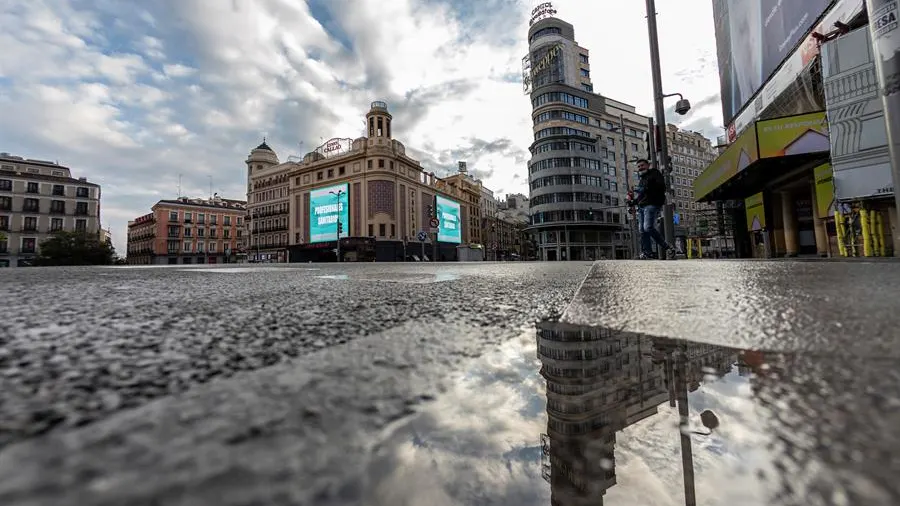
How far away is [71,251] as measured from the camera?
111ft

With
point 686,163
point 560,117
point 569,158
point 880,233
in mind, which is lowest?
point 880,233

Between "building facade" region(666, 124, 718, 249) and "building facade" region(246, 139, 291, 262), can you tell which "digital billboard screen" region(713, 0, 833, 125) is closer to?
"building facade" region(246, 139, 291, 262)

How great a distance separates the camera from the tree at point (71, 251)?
1298 inches

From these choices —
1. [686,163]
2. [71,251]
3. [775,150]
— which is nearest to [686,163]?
[686,163]

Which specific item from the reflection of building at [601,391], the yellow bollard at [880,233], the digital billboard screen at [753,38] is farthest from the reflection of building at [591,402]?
the digital billboard screen at [753,38]

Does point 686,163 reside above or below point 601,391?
above

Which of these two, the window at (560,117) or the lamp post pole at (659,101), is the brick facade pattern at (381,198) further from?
the lamp post pole at (659,101)

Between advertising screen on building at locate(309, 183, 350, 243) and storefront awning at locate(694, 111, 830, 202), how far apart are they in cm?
3228

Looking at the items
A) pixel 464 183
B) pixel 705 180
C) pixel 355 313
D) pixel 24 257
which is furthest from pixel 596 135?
pixel 24 257

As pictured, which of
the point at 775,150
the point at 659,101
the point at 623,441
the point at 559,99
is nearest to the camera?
the point at 623,441

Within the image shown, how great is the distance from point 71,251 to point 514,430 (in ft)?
154

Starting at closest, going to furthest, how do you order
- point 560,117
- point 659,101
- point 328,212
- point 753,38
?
point 659,101, point 753,38, point 328,212, point 560,117

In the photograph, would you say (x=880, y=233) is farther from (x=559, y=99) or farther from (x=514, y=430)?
(x=559, y=99)

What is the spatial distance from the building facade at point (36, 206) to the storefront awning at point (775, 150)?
57226 mm
